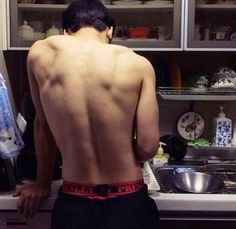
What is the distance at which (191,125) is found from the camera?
2.38m

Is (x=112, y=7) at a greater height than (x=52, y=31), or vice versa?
(x=112, y=7)

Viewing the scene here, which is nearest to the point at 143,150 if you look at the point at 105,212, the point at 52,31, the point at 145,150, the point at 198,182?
the point at 145,150

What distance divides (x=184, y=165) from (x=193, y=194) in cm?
53

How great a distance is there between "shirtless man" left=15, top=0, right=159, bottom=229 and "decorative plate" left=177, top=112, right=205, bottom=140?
1.00 meters

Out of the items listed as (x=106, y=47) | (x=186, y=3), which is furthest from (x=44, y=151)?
(x=186, y=3)

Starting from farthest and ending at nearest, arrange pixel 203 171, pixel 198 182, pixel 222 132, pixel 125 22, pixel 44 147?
pixel 222 132 → pixel 125 22 → pixel 203 171 → pixel 198 182 → pixel 44 147

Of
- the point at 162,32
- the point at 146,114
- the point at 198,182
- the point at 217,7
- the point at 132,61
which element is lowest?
the point at 198,182

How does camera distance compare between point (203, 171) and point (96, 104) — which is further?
point (203, 171)

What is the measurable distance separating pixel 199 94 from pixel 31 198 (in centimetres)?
102

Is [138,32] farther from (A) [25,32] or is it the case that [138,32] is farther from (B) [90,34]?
(B) [90,34]

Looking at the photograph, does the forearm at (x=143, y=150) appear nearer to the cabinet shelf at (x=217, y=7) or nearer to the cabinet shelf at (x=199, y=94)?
the cabinet shelf at (x=199, y=94)

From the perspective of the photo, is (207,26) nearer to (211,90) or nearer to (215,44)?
(215,44)

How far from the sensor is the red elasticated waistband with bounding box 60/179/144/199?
1355mm

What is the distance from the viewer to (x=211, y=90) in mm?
2213
